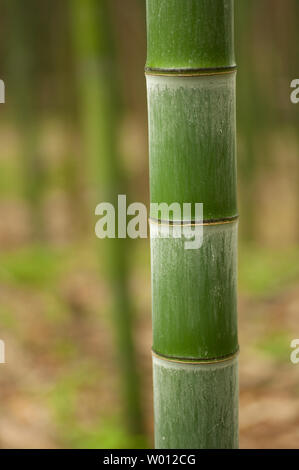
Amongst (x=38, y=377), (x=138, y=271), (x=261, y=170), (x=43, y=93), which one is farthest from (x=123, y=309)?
(x=43, y=93)

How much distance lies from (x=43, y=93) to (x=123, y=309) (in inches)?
373

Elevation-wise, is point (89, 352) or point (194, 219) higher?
point (194, 219)

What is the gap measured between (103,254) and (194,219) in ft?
7.30

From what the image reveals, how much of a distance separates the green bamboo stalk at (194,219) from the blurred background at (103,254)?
6.66 feet

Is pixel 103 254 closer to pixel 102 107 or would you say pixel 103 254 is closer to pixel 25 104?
pixel 102 107

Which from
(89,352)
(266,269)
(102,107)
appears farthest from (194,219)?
(266,269)

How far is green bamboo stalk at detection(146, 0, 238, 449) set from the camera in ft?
4.35

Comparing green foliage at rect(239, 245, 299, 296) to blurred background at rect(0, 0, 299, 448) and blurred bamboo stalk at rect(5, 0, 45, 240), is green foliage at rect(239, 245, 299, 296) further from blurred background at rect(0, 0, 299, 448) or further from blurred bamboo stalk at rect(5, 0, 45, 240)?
blurred bamboo stalk at rect(5, 0, 45, 240)

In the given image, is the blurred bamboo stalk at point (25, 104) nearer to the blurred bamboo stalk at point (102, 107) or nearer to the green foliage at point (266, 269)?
the green foliage at point (266, 269)

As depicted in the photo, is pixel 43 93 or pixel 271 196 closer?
pixel 271 196

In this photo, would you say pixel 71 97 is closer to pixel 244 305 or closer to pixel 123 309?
pixel 244 305

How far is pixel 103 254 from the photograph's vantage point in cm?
357

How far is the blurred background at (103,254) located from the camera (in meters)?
3.59

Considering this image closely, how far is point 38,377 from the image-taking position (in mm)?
4910
